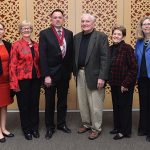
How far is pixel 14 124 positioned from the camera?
516 centimetres

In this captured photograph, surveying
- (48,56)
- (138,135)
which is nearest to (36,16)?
(48,56)

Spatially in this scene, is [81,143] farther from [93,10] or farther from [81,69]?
[93,10]

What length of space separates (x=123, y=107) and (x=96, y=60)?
0.73m

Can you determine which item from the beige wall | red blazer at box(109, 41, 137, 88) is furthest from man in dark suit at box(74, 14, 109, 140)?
the beige wall

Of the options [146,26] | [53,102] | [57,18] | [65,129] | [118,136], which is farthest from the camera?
[65,129]

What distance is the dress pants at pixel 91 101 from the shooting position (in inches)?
177

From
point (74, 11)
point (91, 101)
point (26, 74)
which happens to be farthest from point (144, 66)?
point (74, 11)

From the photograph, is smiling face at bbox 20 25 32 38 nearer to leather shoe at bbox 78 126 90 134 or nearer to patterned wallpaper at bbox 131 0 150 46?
leather shoe at bbox 78 126 90 134

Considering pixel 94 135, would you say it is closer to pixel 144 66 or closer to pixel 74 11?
pixel 144 66

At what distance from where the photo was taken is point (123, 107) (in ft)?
14.6

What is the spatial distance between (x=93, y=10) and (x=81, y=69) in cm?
164

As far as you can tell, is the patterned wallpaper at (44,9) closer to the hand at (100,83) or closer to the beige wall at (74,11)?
the beige wall at (74,11)

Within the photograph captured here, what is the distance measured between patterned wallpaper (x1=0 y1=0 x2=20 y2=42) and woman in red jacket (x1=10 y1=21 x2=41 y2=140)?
4.70ft

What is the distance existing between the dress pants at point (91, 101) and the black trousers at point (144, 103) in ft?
1.71
